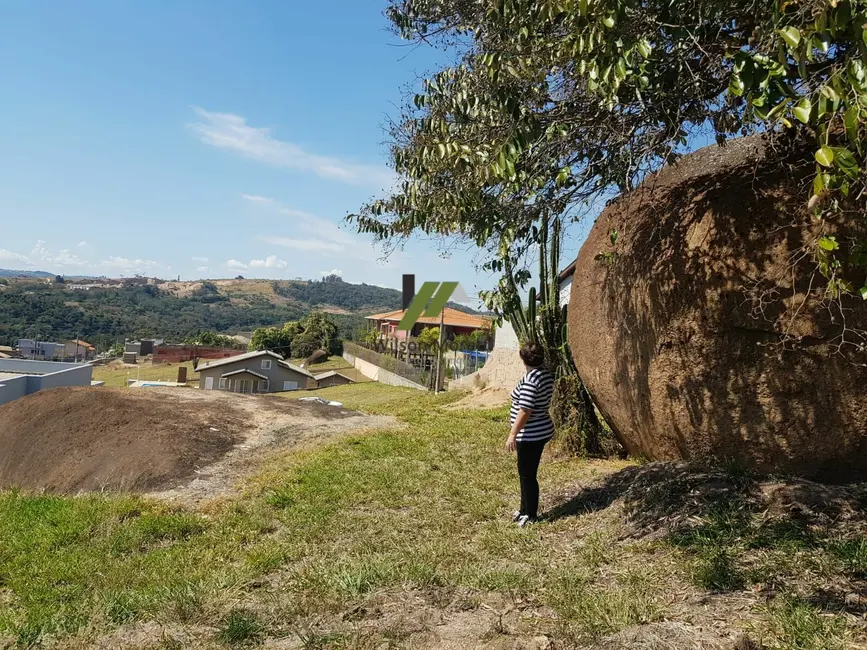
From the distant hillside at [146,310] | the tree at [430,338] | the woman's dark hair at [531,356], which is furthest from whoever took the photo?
the distant hillside at [146,310]

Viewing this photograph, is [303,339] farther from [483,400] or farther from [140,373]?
[483,400]

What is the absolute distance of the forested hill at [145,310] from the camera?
371 feet

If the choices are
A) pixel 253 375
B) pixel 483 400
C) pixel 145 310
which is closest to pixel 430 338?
pixel 253 375

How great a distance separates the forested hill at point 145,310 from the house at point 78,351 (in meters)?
11.7

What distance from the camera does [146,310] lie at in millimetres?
149375

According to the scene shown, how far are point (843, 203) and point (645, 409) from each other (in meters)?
2.39

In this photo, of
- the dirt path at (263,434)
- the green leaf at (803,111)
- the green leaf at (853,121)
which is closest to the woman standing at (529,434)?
the green leaf at (803,111)

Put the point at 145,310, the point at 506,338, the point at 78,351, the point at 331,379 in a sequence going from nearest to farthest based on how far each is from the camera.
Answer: the point at 506,338, the point at 331,379, the point at 78,351, the point at 145,310

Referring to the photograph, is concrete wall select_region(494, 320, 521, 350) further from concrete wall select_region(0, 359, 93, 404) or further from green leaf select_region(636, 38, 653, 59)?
green leaf select_region(636, 38, 653, 59)

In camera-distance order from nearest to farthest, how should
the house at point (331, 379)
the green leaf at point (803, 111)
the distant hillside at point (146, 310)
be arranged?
the green leaf at point (803, 111) → the house at point (331, 379) → the distant hillside at point (146, 310)

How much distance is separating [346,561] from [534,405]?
1.85 m

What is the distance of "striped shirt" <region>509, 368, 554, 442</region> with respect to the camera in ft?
17.4

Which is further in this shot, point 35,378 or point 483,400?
point 35,378

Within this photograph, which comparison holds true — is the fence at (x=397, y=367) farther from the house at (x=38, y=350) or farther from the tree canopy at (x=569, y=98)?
the house at (x=38, y=350)
